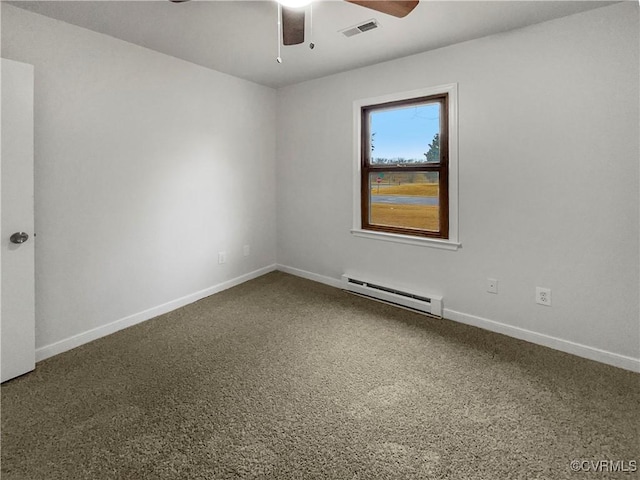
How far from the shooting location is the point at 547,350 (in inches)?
102

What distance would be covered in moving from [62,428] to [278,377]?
117 cm

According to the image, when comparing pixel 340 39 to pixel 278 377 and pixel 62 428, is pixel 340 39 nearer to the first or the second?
pixel 278 377

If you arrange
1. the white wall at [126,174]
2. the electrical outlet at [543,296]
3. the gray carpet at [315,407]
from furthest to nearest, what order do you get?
the electrical outlet at [543,296]
the white wall at [126,174]
the gray carpet at [315,407]

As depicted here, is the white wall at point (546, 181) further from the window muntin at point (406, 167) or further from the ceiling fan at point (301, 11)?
the ceiling fan at point (301, 11)

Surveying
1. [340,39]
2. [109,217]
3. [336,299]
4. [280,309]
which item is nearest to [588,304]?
[336,299]

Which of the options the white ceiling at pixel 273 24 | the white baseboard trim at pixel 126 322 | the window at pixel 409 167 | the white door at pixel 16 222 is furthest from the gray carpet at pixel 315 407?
the white ceiling at pixel 273 24

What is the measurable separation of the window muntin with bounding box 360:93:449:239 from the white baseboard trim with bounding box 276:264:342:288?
2.52ft

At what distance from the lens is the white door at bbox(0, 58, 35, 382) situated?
2.15 meters

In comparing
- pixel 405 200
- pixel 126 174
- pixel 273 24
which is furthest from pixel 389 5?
pixel 126 174

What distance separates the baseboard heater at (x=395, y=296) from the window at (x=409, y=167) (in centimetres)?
52

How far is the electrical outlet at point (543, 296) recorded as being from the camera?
8.63ft

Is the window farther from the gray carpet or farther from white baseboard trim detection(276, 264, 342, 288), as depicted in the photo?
the gray carpet

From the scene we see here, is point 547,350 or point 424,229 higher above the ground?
point 424,229

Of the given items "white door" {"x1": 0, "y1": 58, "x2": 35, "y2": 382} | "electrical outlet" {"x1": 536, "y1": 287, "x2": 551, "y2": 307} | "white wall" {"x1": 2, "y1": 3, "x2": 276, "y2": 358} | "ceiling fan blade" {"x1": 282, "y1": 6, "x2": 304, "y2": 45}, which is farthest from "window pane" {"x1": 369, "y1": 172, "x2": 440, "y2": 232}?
"white door" {"x1": 0, "y1": 58, "x2": 35, "y2": 382}
